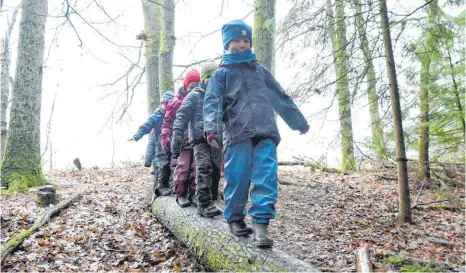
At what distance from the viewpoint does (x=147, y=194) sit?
794 centimetres

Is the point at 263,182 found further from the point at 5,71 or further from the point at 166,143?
the point at 5,71

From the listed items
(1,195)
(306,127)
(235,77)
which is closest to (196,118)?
(235,77)

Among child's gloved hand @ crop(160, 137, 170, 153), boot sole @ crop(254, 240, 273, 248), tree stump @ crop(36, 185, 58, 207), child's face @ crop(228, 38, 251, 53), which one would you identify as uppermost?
child's face @ crop(228, 38, 251, 53)

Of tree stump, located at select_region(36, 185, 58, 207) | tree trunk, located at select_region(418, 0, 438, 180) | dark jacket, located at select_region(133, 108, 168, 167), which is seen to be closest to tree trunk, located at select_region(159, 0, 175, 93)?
dark jacket, located at select_region(133, 108, 168, 167)

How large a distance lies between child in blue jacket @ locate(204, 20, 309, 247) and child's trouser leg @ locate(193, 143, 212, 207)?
1.03 metres

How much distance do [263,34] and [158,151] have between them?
3697mm

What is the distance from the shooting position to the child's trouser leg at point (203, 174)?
197 inches

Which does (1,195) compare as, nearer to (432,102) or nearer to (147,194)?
(147,194)

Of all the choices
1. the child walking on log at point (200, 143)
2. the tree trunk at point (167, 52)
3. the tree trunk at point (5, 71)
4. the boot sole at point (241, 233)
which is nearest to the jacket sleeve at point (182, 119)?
the child walking on log at point (200, 143)

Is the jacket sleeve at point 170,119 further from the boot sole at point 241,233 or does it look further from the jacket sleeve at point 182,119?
the boot sole at point 241,233

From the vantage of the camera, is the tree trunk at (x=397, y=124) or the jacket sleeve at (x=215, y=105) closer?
the jacket sleeve at (x=215, y=105)

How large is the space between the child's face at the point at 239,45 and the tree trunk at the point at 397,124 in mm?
3917

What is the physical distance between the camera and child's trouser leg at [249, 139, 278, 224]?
12.0 feet

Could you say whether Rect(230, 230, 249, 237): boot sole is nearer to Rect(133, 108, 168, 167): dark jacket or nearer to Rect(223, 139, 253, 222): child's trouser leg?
Rect(223, 139, 253, 222): child's trouser leg
